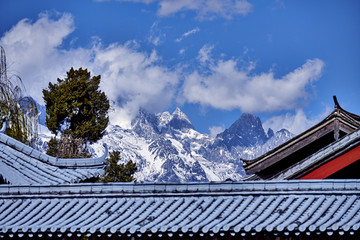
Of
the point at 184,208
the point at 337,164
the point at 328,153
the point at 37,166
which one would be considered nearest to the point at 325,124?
the point at 328,153

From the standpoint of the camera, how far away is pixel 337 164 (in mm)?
14031

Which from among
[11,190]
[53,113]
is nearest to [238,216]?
[11,190]

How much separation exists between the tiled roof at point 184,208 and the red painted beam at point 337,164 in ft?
8.00

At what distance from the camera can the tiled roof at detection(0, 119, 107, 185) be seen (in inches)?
564

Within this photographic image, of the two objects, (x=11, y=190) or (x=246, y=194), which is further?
(x=11, y=190)

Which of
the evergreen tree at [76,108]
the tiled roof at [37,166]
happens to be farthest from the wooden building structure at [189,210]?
the evergreen tree at [76,108]

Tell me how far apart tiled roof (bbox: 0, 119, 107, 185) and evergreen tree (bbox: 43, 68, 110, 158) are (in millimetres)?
15689

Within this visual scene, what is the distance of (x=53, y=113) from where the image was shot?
31.6 metres

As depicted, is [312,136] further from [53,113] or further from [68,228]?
[53,113]

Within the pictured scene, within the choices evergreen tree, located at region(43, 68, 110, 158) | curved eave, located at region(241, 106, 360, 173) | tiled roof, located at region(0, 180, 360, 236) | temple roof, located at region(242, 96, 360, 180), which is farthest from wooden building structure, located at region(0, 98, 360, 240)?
evergreen tree, located at region(43, 68, 110, 158)

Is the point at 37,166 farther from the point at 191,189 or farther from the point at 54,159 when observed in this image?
the point at 191,189

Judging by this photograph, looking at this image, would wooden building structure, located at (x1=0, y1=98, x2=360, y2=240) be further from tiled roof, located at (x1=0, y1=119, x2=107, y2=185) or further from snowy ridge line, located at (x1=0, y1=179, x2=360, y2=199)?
tiled roof, located at (x1=0, y1=119, x2=107, y2=185)

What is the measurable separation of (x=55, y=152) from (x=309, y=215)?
21.3 meters

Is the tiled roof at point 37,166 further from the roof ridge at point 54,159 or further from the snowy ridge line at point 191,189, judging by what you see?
the snowy ridge line at point 191,189
